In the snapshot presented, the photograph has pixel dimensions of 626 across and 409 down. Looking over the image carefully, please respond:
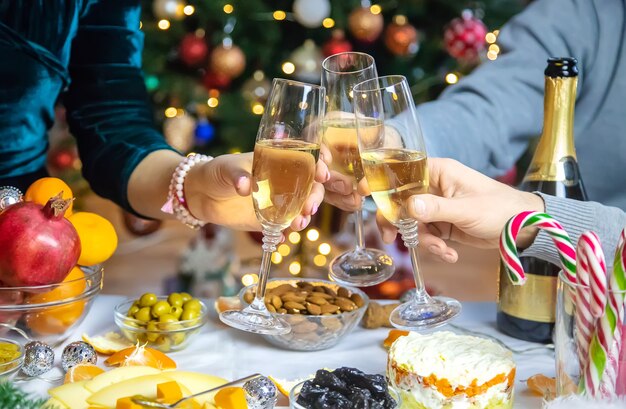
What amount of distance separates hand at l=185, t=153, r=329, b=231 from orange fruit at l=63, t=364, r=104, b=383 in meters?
0.36

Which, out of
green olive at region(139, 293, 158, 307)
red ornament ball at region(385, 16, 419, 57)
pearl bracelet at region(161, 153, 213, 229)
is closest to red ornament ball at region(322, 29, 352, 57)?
red ornament ball at region(385, 16, 419, 57)

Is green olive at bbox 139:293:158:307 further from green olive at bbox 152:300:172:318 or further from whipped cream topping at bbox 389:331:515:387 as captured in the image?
whipped cream topping at bbox 389:331:515:387

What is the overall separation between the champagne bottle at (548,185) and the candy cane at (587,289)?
416 millimetres

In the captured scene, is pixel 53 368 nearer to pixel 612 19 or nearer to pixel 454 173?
pixel 454 173

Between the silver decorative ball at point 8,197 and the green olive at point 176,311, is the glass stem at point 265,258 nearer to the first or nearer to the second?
the green olive at point 176,311

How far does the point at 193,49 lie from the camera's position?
10.0 feet

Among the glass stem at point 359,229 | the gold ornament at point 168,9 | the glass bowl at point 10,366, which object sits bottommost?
the glass bowl at point 10,366

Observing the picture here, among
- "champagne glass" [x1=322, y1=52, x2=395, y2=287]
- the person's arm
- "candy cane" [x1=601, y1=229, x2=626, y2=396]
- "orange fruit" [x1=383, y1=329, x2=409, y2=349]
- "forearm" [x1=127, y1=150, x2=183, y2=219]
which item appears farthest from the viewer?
the person's arm

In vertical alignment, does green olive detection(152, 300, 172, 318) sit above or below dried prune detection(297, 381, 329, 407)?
below

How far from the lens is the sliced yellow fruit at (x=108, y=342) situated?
126cm

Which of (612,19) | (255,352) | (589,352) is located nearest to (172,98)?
(612,19)

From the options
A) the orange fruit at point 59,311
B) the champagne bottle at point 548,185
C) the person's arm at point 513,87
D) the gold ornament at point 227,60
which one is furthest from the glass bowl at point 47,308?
the gold ornament at point 227,60

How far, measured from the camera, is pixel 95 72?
1.78m

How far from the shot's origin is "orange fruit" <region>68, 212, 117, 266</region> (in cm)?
131
